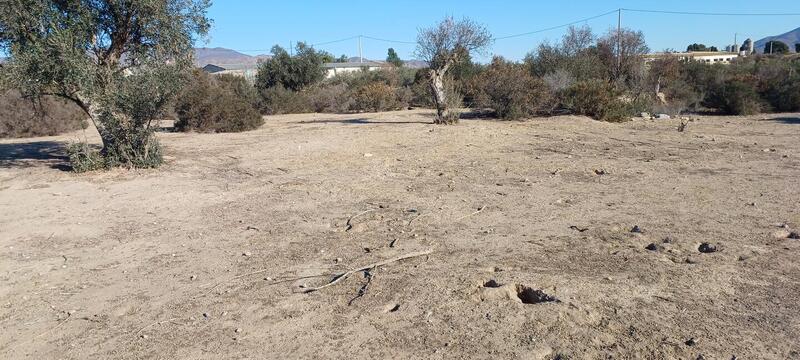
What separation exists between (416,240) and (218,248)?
6.94ft

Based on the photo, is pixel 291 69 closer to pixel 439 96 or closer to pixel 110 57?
pixel 439 96

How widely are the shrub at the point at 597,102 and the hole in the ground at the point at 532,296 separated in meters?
15.8

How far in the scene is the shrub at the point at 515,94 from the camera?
19.9m

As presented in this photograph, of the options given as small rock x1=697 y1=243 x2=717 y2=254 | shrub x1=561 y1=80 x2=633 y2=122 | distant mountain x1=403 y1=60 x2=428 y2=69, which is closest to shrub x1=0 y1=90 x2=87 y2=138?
distant mountain x1=403 y1=60 x2=428 y2=69

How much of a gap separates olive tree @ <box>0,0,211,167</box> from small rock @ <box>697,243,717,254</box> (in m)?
9.19

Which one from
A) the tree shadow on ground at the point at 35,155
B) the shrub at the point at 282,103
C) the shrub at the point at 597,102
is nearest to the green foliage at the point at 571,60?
the shrub at the point at 597,102

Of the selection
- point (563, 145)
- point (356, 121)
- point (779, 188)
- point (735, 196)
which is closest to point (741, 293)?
point (735, 196)

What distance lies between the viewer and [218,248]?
6.49m

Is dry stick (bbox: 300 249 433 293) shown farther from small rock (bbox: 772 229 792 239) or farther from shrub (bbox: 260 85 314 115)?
shrub (bbox: 260 85 314 115)

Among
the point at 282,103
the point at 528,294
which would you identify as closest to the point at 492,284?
the point at 528,294

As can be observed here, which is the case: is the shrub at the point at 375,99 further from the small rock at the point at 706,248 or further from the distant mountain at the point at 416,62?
the small rock at the point at 706,248

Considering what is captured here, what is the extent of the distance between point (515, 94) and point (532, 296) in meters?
15.9

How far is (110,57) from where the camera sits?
1134cm

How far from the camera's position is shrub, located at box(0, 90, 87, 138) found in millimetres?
17922
